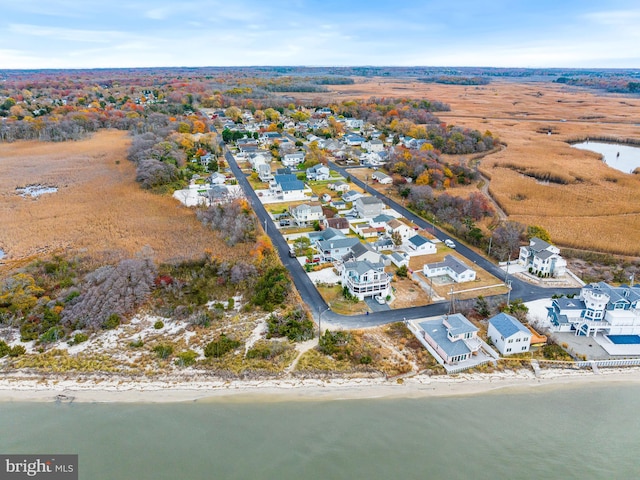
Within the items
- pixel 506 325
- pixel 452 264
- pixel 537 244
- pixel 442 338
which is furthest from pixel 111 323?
pixel 537 244

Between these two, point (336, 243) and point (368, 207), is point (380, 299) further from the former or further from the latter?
point (368, 207)

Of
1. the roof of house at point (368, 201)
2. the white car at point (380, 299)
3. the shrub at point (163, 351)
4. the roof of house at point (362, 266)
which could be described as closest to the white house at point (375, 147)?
the roof of house at point (368, 201)

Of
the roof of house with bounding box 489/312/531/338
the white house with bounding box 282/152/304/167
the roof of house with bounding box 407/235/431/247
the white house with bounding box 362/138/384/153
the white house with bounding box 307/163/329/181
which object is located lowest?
the roof of house with bounding box 489/312/531/338

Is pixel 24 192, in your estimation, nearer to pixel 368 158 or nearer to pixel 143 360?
pixel 143 360

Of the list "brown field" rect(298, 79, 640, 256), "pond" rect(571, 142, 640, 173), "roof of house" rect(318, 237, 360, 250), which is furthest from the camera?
"pond" rect(571, 142, 640, 173)

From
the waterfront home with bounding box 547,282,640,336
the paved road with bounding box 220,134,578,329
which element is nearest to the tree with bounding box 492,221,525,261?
the paved road with bounding box 220,134,578,329

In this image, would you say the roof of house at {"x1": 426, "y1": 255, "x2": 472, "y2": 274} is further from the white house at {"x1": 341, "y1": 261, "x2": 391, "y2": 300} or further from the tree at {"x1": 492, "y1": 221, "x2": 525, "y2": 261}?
the white house at {"x1": 341, "y1": 261, "x2": 391, "y2": 300}

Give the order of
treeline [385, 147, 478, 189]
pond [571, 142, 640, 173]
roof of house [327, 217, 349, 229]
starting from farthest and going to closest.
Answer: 1. pond [571, 142, 640, 173]
2. treeline [385, 147, 478, 189]
3. roof of house [327, 217, 349, 229]
